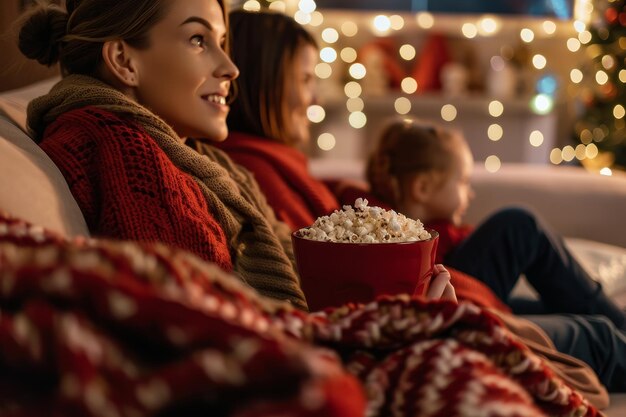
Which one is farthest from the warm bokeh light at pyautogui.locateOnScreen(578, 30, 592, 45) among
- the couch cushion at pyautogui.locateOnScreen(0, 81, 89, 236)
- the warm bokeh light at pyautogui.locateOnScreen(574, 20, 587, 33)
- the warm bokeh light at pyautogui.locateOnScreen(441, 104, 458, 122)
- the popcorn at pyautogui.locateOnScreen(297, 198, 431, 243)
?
the couch cushion at pyautogui.locateOnScreen(0, 81, 89, 236)

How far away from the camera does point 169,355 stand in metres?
0.50

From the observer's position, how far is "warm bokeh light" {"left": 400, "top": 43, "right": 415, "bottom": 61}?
5074 millimetres

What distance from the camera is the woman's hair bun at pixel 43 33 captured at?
46.2 inches

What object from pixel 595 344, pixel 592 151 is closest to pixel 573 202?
pixel 595 344

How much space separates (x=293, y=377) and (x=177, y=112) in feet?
2.50

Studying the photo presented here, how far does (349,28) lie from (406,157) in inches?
128

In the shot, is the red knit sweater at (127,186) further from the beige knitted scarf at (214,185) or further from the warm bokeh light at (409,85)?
the warm bokeh light at (409,85)

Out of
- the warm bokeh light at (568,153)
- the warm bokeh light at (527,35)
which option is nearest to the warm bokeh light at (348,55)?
the warm bokeh light at (527,35)

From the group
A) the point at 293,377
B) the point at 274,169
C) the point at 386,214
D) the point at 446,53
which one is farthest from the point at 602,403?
the point at 446,53

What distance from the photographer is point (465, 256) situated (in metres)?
1.75

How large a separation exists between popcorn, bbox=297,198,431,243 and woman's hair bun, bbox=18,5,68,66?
0.56m

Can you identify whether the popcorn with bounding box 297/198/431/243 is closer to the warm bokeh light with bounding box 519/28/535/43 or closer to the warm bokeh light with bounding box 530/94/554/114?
the warm bokeh light with bounding box 530/94/554/114

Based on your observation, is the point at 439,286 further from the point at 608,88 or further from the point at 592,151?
the point at 608,88

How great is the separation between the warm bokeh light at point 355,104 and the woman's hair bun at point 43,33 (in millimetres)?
3733
